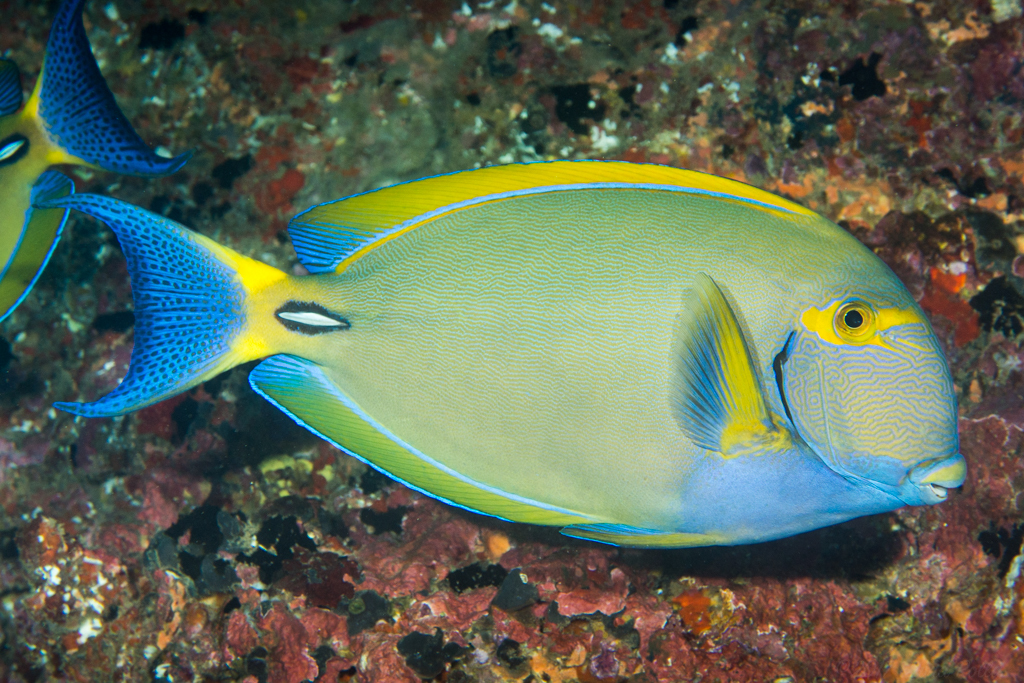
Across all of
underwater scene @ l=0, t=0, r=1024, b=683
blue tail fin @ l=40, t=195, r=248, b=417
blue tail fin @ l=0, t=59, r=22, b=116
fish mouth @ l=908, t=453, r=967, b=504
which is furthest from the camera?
blue tail fin @ l=0, t=59, r=22, b=116

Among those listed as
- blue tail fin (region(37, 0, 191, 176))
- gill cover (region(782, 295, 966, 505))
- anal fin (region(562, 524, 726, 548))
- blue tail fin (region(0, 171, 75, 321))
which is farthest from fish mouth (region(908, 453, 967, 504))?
blue tail fin (region(0, 171, 75, 321))

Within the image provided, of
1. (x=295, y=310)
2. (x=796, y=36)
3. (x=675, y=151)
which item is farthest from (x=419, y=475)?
(x=796, y=36)

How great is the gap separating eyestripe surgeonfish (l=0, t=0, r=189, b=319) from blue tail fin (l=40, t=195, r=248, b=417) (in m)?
1.09

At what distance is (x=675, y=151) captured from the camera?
8.56 ft

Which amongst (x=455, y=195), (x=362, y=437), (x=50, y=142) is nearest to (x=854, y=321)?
(x=455, y=195)

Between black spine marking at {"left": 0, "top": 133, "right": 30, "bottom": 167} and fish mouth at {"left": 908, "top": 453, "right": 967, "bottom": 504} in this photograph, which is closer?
fish mouth at {"left": 908, "top": 453, "right": 967, "bottom": 504}

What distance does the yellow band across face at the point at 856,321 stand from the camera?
1191 millimetres

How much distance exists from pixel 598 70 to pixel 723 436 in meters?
2.12

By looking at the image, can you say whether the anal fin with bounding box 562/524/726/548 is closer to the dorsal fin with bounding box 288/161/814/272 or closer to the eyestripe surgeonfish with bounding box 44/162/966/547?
the eyestripe surgeonfish with bounding box 44/162/966/547

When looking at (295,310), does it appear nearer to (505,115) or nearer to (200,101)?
(505,115)

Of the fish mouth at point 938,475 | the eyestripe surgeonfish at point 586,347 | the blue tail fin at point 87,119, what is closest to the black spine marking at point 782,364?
the eyestripe surgeonfish at point 586,347

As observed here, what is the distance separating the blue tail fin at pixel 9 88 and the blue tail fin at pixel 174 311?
1429 millimetres

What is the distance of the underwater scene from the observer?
1277 millimetres

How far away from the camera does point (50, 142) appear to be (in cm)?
237
